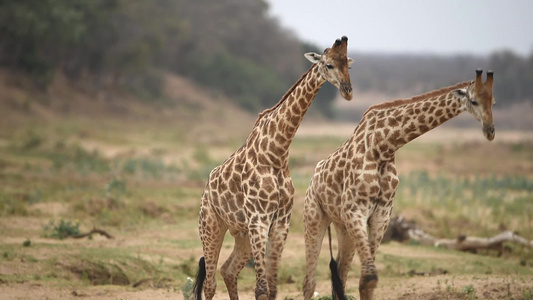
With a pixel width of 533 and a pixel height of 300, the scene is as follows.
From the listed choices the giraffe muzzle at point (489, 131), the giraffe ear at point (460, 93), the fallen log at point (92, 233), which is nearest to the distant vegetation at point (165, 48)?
the fallen log at point (92, 233)

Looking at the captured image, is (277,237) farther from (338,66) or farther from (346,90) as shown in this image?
(338,66)

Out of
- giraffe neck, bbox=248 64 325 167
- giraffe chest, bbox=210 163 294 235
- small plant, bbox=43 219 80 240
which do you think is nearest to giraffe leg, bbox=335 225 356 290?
giraffe chest, bbox=210 163 294 235

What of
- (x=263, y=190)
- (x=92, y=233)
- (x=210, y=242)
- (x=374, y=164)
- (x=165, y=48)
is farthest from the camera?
(x=165, y=48)

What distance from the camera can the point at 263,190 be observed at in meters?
6.77

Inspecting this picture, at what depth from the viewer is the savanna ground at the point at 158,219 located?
28.8 ft

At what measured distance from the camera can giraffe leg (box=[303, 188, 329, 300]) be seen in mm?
7633

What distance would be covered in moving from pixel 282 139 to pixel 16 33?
2808 cm

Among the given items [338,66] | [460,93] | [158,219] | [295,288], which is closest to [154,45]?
[158,219]

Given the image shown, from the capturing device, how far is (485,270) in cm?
1040

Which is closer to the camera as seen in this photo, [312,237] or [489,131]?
[489,131]

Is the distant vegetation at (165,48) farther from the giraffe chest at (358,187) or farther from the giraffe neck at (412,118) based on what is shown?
the giraffe neck at (412,118)

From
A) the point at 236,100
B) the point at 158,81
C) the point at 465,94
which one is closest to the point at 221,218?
the point at 465,94

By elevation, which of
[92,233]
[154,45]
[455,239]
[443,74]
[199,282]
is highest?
[443,74]

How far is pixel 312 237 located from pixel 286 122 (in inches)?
56.5
